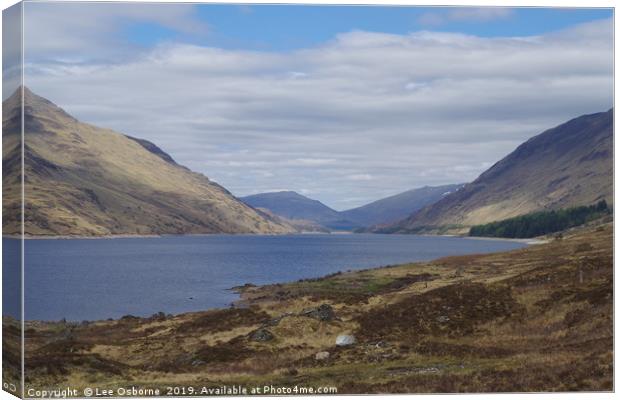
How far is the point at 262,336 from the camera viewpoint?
47.2 m

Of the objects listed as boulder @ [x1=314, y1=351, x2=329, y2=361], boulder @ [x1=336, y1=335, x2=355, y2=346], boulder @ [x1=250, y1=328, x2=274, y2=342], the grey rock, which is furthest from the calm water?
the grey rock

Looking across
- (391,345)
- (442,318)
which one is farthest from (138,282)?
(391,345)

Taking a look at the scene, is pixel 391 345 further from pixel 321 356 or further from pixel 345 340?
pixel 321 356

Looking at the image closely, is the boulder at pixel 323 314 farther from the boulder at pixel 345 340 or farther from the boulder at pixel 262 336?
the boulder at pixel 345 340

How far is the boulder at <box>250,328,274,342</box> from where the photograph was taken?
4688cm

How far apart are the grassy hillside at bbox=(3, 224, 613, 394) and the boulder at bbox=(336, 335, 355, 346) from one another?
561 mm

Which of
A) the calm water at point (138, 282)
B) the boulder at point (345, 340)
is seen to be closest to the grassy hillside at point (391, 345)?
the boulder at point (345, 340)

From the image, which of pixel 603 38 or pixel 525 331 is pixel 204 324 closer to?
pixel 525 331

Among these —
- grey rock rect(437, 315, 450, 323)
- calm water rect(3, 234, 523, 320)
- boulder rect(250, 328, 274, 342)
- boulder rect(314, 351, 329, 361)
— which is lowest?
calm water rect(3, 234, 523, 320)

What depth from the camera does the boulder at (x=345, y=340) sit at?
1727 inches

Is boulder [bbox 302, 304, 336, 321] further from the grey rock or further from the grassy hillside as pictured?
the grey rock

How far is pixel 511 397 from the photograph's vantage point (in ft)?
101

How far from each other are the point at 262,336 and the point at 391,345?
9497 millimetres

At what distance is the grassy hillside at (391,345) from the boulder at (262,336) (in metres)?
0.08
